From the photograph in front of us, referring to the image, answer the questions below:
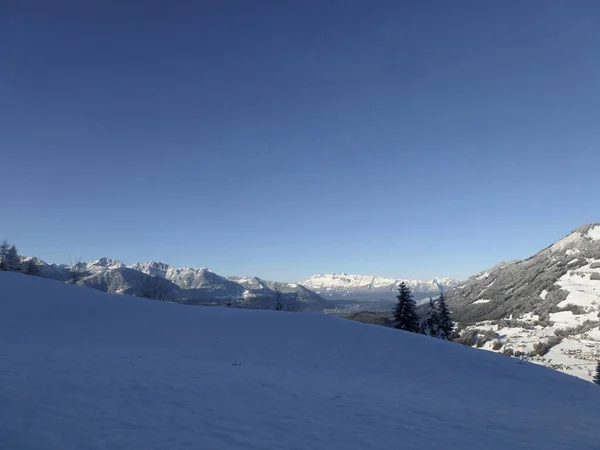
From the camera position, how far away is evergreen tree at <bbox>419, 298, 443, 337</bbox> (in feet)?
176

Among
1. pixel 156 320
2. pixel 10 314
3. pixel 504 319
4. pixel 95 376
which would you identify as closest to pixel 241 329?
pixel 156 320

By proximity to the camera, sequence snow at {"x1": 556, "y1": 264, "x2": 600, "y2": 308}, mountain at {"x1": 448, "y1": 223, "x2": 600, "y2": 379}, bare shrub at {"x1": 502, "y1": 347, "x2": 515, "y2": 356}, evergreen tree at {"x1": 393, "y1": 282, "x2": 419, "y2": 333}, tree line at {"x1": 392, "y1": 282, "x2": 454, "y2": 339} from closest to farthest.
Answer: evergreen tree at {"x1": 393, "y1": 282, "x2": 419, "y2": 333} < tree line at {"x1": 392, "y1": 282, "x2": 454, "y2": 339} < bare shrub at {"x1": 502, "y1": 347, "x2": 515, "y2": 356} < mountain at {"x1": 448, "y1": 223, "x2": 600, "y2": 379} < snow at {"x1": 556, "y1": 264, "x2": 600, "y2": 308}

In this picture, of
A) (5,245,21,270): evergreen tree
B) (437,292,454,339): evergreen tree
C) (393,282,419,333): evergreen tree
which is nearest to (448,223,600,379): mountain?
(437,292,454,339): evergreen tree

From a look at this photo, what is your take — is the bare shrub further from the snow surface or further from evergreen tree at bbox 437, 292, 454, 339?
evergreen tree at bbox 437, 292, 454, 339


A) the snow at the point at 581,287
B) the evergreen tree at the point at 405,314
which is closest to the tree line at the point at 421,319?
the evergreen tree at the point at 405,314

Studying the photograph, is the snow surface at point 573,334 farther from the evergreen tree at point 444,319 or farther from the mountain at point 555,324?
the evergreen tree at point 444,319

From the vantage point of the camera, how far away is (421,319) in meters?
54.3

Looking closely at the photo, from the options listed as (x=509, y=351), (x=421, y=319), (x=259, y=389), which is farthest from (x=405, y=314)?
(x=509, y=351)

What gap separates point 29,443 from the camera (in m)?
6.49

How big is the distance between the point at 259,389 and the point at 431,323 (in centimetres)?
4947

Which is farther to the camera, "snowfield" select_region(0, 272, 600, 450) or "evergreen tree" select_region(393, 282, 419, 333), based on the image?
"evergreen tree" select_region(393, 282, 419, 333)

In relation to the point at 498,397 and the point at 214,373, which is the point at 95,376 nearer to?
the point at 214,373

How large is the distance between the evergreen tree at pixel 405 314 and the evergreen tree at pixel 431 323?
5.61 meters

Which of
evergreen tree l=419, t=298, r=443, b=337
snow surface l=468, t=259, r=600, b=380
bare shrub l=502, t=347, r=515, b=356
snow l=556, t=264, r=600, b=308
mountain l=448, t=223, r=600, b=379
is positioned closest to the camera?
evergreen tree l=419, t=298, r=443, b=337
